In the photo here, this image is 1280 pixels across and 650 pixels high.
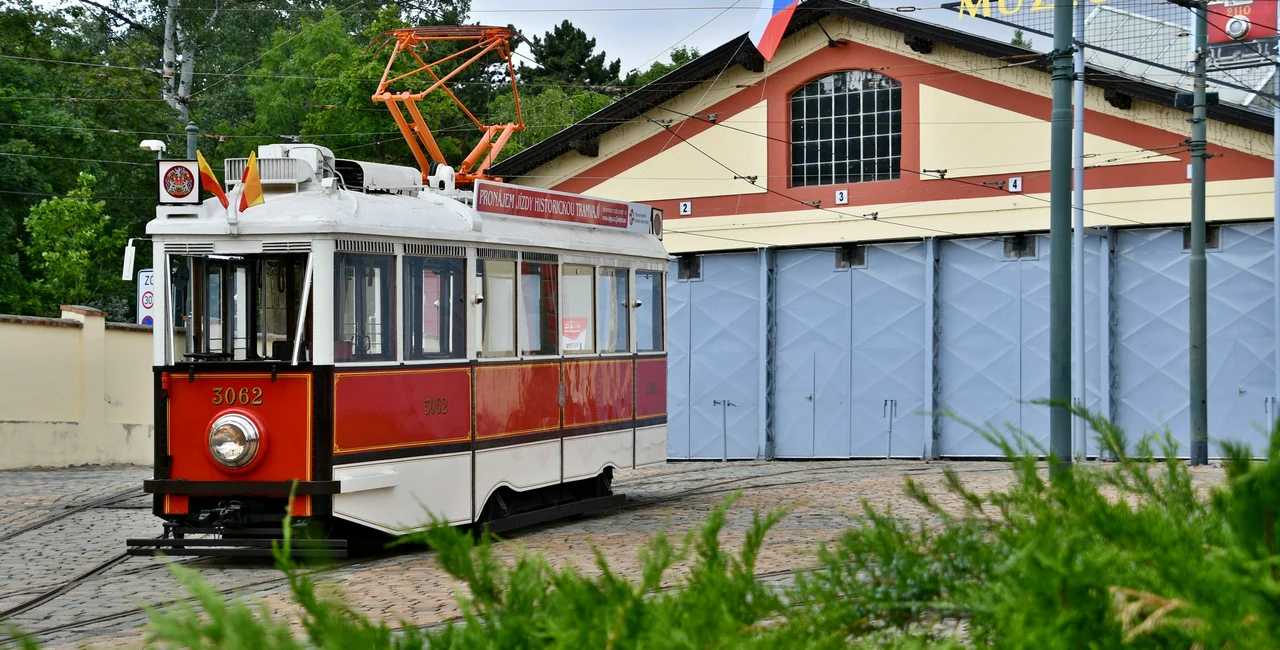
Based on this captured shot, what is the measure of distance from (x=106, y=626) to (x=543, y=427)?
17.5 ft

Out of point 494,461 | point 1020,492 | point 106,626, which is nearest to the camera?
point 1020,492

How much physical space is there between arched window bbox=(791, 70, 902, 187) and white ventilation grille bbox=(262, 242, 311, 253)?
56.4 feet

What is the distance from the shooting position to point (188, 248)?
37.7ft

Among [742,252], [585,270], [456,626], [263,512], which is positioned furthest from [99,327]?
[456,626]

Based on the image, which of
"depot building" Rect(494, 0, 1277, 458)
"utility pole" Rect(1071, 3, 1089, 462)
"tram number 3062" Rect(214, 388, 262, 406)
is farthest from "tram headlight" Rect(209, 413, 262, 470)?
"depot building" Rect(494, 0, 1277, 458)

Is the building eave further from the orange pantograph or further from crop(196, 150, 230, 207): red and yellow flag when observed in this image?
crop(196, 150, 230, 207): red and yellow flag

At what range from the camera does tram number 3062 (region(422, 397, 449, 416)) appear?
11.9 meters

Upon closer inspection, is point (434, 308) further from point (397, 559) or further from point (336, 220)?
point (397, 559)

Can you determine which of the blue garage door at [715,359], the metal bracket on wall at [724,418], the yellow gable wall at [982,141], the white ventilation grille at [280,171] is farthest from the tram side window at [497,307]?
the metal bracket on wall at [724,418]

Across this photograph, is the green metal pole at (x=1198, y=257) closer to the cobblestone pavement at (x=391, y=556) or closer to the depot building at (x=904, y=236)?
the depot building at (x=904, y=236)

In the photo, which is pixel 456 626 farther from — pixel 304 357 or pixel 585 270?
Result: pixel 585 270

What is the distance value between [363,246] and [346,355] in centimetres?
85

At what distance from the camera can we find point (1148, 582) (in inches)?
106

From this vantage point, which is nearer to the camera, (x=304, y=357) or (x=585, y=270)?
(x=304, y=357)
